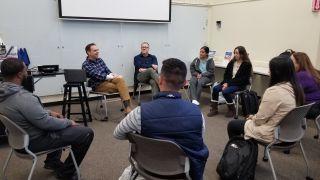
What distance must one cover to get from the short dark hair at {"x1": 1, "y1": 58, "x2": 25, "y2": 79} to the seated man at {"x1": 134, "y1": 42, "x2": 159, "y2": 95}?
2.90 m

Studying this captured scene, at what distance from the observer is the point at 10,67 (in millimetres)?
2129

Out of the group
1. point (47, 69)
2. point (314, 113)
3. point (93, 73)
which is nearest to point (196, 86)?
point (93, 73)

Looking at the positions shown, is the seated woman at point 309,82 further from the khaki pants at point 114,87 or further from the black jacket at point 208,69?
the khaki pants at point 114,87

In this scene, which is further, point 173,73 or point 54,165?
point 54,165

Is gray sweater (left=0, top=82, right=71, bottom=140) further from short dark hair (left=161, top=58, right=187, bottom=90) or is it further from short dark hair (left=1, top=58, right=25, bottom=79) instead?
short dark hair (left=161, top=58, right=187, bottom=90)

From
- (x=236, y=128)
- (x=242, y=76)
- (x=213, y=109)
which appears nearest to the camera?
(x=236, y=128)

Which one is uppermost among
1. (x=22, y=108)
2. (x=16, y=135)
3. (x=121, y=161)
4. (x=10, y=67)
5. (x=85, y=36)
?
(x=85, y=36)

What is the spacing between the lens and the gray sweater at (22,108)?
2.04 meters

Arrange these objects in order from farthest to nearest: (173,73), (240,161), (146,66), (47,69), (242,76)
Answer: (146,66), (242,76), (47,69), (240,161), (173,73)

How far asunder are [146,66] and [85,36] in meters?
1.21

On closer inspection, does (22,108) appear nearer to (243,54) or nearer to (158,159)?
(158,159)

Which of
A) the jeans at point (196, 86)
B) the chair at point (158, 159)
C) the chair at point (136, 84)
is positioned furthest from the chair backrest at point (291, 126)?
the chair at point (136, 84)

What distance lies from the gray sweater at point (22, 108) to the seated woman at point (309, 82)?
270 centimetres

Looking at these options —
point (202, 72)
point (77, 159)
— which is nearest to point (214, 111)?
point (202, 72)
